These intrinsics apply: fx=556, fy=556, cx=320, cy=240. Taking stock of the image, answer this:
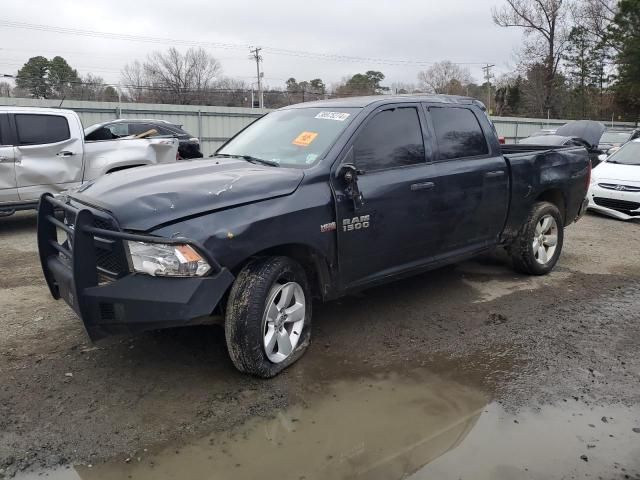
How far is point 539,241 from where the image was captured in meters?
5.98

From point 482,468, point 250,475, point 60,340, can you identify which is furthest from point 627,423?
point 60,340

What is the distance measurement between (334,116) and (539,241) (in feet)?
9.56

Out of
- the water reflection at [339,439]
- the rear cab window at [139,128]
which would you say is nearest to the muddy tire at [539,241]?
the water reflection at [339,439]

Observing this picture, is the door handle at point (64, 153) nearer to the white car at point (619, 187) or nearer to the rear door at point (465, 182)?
the rear door at point (465, 182)

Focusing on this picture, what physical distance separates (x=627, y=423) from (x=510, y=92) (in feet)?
182

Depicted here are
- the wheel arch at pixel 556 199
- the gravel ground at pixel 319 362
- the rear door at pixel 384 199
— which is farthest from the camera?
the wheel arch at pixel 556 199

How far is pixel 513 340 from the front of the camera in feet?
14.4

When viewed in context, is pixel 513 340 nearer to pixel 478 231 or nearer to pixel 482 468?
pixel 478 231

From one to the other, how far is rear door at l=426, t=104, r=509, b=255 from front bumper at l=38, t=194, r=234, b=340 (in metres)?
2.22

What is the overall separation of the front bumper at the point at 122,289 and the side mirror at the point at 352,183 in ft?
3.74

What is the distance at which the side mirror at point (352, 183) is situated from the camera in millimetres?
3898

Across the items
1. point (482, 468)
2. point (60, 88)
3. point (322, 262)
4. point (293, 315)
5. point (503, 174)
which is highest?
point (60, 88)

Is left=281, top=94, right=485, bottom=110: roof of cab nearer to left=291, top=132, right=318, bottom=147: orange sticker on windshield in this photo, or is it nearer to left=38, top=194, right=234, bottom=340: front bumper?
left=291, top=132, right=318, bottom=147: orange sticker on windshield

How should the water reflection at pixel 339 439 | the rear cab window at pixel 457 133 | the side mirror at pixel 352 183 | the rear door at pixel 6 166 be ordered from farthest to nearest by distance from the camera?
the rear door at pixel 6 166
the rear cab window at pixel 457 133
the side mirror at pixel 352 183
the water reflection at pixel 339 439
